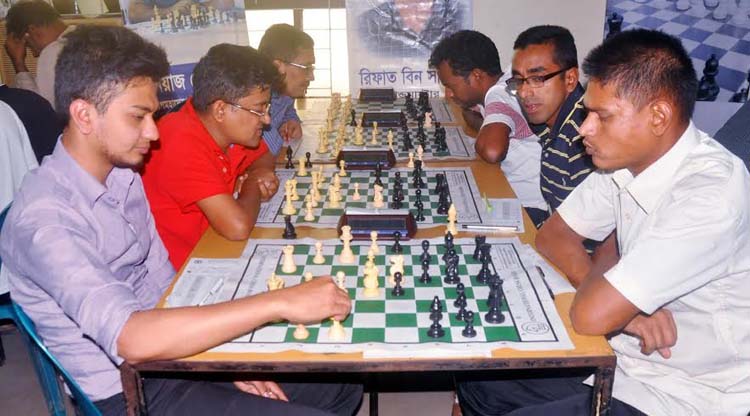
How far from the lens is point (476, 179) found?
2.69 meters

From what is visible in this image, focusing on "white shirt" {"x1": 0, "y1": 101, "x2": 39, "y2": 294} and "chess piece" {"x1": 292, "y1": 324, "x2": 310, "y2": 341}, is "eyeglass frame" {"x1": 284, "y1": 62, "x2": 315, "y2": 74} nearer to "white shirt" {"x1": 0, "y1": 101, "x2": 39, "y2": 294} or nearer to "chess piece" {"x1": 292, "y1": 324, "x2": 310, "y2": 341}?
"white shirt" {"x1": 0, "y1": 101, "x2": 39, "y2": 294}

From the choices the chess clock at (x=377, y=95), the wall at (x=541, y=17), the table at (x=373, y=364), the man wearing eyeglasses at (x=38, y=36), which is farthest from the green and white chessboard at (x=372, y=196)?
the wall at (x=541, y=17)

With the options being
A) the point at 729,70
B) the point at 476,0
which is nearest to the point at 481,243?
the point at 476,0

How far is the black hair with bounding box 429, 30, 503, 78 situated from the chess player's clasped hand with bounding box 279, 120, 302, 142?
3.19 ft

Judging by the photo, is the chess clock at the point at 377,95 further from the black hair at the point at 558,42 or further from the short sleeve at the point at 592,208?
the short sleeve at the point at 592,208

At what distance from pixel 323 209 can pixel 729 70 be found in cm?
377

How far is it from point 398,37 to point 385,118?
5.10ft

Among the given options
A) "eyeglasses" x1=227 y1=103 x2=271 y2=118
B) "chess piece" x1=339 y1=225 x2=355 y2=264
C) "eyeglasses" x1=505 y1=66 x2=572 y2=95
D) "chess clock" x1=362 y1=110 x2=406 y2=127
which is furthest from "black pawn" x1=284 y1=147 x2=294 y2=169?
"eyeglasses" x1=505 y1=66 x2=572 y2=95

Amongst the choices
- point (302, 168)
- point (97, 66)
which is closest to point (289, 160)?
point (302, 168)

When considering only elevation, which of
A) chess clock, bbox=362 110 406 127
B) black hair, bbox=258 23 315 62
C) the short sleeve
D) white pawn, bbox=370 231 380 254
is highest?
black hair, bbox=258 23 315 62

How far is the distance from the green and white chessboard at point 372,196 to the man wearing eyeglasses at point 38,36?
6.83ft

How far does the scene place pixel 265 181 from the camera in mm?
2539

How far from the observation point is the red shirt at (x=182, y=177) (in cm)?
217

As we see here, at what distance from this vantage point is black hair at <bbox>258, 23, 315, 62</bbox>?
12.0 ft
